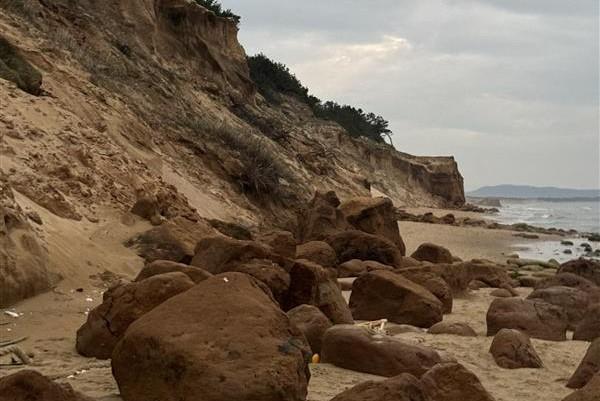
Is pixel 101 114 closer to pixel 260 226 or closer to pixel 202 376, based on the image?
pixel 260 226

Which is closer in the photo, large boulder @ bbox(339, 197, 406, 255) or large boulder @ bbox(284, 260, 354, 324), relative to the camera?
large boulder @ bbox(284, 260, 354, 324)

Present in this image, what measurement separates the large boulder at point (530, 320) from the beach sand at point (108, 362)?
213 millimetres

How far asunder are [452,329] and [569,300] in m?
2.06

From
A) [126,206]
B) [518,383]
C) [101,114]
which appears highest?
[101,114]

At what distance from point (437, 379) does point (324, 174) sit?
24867mm

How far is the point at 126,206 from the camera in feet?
38.0

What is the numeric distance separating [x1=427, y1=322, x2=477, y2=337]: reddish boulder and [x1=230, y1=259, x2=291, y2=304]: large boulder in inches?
61.0

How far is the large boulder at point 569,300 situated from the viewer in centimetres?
900

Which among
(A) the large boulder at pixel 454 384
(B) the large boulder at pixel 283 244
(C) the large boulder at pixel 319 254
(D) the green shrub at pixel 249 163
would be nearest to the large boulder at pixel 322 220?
(C) the large boulder at pixel 319 254

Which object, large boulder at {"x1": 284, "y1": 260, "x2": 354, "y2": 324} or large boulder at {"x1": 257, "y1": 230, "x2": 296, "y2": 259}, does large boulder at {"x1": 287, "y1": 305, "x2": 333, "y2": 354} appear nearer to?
large boulder at {"x1": 284, "y1": 260, "x2": 354, "y2": 324}

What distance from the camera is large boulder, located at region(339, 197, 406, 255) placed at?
16.5 m

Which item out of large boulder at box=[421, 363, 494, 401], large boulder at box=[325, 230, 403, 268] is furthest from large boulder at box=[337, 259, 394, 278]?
large boulder at box=[421, 363, 494, 401]

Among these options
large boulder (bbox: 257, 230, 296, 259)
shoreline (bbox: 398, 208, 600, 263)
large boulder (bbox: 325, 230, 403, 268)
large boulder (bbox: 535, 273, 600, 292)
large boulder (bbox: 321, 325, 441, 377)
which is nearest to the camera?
large boulder (bbox: 321, 325, 441, 377)

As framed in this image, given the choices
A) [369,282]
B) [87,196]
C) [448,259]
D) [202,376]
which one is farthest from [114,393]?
[448,259]
